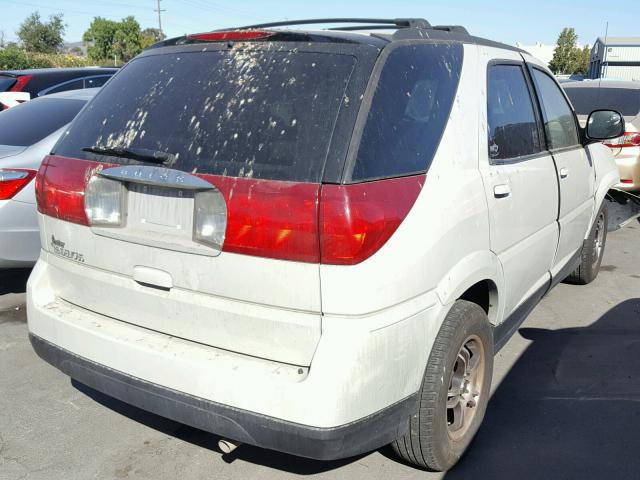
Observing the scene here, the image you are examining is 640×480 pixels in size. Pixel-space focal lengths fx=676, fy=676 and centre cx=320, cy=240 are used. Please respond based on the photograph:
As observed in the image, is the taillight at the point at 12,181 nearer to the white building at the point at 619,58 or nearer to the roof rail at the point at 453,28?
the roof rail at the point at 453,28

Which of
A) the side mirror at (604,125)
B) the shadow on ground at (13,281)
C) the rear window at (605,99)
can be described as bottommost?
the shadow on ground at (13,281)

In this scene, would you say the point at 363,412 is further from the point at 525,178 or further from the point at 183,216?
the point at 525,178

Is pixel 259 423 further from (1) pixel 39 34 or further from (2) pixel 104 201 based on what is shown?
(1) pixel 39 34

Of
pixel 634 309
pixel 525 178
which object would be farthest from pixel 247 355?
pixel 634 309

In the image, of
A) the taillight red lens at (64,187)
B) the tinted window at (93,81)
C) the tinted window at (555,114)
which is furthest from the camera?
the tinted window at (93,81)

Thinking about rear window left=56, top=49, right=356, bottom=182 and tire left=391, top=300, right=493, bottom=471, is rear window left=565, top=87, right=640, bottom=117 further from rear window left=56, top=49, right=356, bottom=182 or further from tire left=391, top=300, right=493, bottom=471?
rear window left=56, top=49, right=356, bottom=182

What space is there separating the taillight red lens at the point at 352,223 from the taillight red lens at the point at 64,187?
3.50 feet

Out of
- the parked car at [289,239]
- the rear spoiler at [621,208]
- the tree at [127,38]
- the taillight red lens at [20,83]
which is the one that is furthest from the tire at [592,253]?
the tree at [127,38]

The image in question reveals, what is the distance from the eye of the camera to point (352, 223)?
2.24 metres

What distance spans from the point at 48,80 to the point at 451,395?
8702 mm

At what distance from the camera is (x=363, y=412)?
2.35m

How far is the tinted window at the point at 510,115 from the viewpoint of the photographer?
322 cm

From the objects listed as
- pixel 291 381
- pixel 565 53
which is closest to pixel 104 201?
pixel 291 381

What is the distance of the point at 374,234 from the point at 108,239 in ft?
3.64
